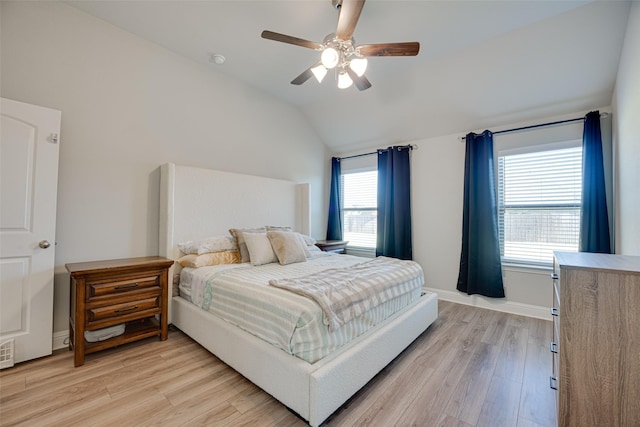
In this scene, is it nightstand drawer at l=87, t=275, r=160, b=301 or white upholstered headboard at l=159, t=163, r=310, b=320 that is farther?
white upholstered headboard at l=159, t=163, r=310, b=320

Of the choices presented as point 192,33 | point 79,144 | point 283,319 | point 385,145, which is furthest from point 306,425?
point 385,145

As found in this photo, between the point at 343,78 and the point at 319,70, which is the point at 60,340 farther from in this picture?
Result: the point at 343,78

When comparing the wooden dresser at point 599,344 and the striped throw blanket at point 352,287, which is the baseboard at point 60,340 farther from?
the wooden dresser at point 599,344

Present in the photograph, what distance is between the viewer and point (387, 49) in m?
2.08

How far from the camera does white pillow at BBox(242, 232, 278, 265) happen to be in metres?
2.91

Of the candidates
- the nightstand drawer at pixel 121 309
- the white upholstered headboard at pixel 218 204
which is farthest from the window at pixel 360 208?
the nightstand drawer at pixel 121 309

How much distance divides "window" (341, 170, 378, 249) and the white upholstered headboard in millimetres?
1048

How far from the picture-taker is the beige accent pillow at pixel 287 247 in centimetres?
297

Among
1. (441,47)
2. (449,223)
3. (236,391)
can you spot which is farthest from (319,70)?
(449,223)

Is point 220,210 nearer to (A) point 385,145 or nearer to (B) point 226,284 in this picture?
(B) point 226,284

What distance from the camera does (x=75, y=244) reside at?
2467 millimetres

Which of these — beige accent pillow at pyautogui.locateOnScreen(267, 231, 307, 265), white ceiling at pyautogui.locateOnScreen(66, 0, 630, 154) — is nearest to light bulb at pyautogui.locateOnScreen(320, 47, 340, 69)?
white ceiling at pyautogui.locateOnScreen(66, 0, 630, 154)

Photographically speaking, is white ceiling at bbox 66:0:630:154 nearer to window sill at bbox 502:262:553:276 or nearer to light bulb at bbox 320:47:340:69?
light bulb at bbox 320:47:340:69

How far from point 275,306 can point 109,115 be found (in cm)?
264
